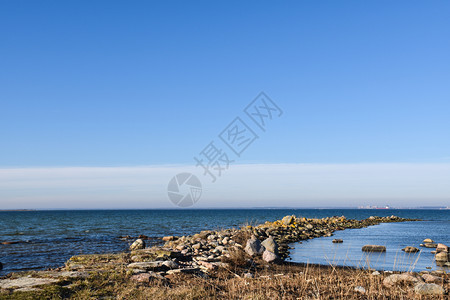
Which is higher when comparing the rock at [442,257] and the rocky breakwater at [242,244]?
the rocky breakwater at [242,244]

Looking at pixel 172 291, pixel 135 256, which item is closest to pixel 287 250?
pixel 135 256

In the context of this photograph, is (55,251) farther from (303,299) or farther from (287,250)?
(303,299)

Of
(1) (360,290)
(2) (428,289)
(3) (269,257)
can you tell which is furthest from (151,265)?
(2) (428,289)

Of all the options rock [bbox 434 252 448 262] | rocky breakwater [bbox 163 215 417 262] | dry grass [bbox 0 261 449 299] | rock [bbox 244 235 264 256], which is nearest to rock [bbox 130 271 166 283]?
dry grass [bbox 0 261 449 299]

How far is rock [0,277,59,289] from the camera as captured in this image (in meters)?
7.63

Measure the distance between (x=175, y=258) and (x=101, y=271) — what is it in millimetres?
3764

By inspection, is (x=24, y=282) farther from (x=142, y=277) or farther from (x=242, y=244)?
(x=242, y=244)

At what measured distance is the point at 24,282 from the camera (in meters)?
7.98

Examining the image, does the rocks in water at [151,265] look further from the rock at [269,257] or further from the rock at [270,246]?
the rock at [270,246]

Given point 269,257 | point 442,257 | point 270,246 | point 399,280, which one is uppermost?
point 399,280

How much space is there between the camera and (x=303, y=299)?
666 cm

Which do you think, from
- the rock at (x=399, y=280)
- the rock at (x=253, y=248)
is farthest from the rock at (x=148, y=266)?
the rock at (x=399, y=280)

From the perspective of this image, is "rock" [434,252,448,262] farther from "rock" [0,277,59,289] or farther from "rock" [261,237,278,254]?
"rock" [0,277,59,289]

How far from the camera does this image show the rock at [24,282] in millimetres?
7627
